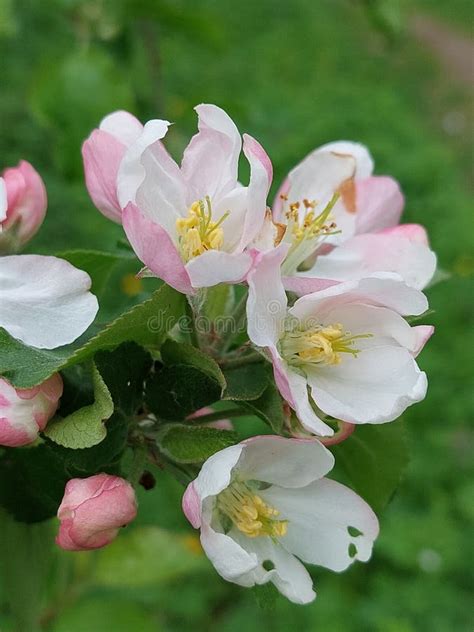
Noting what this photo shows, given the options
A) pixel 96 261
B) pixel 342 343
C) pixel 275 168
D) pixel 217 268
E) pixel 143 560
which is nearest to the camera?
pixel 217 268

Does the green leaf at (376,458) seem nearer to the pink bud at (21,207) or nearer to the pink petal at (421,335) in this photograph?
Result: the pink petal at (421,335)

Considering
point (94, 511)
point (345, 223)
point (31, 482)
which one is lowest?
point (31, 482)

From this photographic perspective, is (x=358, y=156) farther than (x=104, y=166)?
Yes

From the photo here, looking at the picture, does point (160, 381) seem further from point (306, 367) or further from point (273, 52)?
point (273, 52)

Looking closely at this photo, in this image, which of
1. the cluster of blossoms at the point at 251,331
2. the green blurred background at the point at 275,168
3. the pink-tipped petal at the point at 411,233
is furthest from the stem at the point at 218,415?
the green blurred background at the point at 275,168

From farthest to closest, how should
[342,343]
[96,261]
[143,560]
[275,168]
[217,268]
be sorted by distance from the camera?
1. [275,168]
2. [143,560]
3. [96,261]
4. [342,343]
5. [217,268]

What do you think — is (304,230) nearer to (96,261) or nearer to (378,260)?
(378,260)

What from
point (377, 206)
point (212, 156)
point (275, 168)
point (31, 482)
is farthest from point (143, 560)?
point (275, 168)

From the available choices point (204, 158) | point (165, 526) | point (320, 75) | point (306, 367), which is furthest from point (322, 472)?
point (320, 75)
